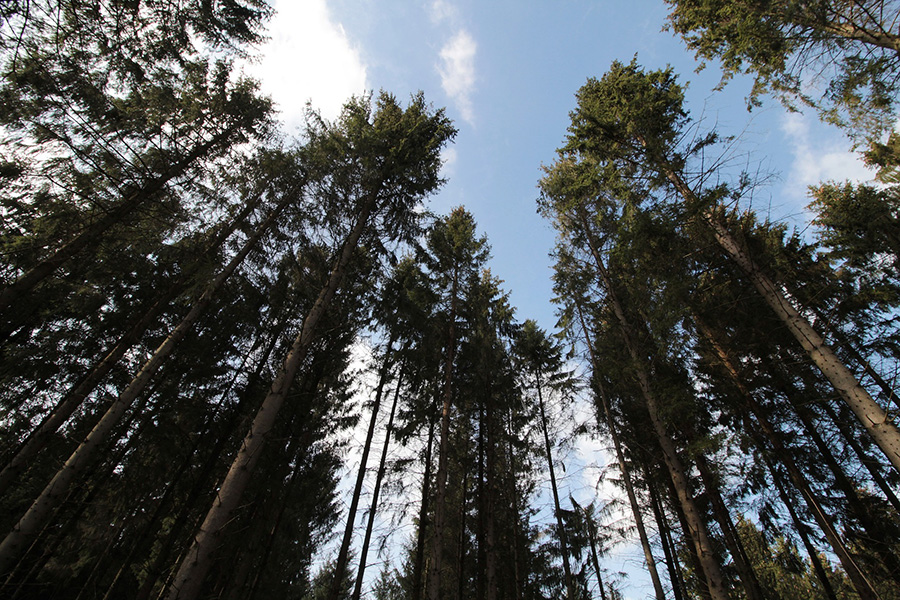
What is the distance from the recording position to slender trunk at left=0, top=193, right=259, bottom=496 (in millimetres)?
6062

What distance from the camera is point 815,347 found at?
5.66m

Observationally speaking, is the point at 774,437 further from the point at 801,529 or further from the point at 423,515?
the point at 423,515

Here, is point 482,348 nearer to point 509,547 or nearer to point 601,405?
point 601,405

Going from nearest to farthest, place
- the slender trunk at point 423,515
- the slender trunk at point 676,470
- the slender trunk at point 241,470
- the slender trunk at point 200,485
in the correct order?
the slender trunk at point 241,470 < the slender trunk at point 676,470 < the slender trunk at point 200,485 < the slender trunk at point 423,515

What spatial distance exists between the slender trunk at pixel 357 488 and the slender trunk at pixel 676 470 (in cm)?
780

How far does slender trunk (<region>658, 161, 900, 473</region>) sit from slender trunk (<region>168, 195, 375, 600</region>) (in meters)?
7.84

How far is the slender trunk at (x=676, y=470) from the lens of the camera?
6.20 metres

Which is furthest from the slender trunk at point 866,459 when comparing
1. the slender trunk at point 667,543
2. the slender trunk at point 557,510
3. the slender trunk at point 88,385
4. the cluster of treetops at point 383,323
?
the slender trunk at point 88,385

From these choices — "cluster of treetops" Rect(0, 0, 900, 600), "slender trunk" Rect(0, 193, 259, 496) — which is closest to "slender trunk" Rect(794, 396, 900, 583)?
"cluster of treetops" Rect(0, 0, 900, 600)

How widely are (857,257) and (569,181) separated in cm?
746

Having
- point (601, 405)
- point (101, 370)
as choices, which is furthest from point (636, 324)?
point (101, 370)

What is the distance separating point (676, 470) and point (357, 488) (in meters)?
8.82

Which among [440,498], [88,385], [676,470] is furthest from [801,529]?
[88,385]

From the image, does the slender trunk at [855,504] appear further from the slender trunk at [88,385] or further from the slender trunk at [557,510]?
the slender trunk at [88,385]
